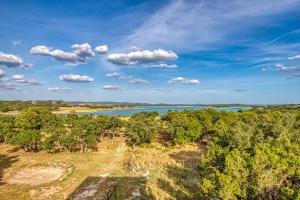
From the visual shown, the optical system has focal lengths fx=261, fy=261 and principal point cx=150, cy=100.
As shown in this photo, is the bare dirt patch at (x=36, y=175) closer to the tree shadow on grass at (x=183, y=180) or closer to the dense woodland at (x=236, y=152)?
the dense woodland at (x=236, y=152)

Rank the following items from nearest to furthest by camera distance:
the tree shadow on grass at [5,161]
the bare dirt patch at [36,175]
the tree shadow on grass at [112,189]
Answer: the tree shadow on grass at [112,189]
the bare dirt patch at [36,175]
the tree shadow on grass at [5,161]

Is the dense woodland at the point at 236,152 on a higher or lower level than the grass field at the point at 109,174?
higher

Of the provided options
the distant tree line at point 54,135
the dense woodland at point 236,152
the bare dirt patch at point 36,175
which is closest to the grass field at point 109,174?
the bare dirt patch at point 36,175

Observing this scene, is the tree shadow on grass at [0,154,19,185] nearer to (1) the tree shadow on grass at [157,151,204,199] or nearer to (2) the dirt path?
(2) the dirt path

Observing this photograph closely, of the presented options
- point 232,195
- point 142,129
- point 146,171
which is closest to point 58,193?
point 146,171

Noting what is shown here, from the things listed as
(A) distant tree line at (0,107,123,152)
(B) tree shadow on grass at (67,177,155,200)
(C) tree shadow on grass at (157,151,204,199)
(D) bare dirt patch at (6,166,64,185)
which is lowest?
(D) bare dirt patch at (6,166,64,185)

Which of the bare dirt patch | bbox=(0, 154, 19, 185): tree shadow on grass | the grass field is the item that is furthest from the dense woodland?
the bare dirt patch

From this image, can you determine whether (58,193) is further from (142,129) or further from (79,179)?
(142,129)

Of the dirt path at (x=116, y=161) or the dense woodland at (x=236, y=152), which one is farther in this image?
the dirt path at (x=116, y=161)

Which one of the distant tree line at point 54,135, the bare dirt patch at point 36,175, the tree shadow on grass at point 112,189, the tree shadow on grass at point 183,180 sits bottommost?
the bare dirt patch at point 36,175
